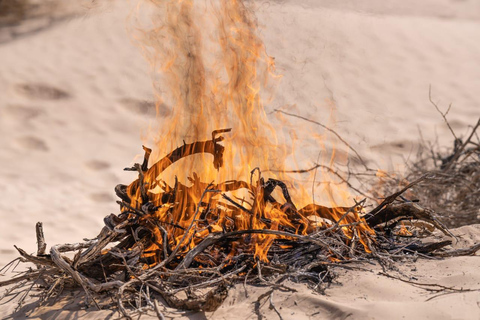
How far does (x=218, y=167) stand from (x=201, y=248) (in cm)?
53

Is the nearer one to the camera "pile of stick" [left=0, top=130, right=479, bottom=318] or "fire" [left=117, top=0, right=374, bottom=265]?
"pile of stick" [left=0, top=130, right=479, bottom=318]

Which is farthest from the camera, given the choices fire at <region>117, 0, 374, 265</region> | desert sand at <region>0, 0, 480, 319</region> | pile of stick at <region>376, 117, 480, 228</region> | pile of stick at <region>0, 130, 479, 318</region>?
desert sand at <region>0, 0, 480, 319</region>

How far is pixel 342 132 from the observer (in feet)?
24.8

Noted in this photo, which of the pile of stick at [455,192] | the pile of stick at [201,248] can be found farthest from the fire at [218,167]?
the pile of stick at [455,192]

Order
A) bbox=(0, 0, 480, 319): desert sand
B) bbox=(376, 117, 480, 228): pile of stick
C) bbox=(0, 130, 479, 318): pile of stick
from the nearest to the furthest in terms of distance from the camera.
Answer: bbox=(0, 130, 479, 318): pile of stick → bbox=(376, 117, 480, 228): pile of stick → bbox=(0, 0, 480, 319): desert sand

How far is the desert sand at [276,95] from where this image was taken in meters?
5.45

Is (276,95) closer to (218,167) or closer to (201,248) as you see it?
(218,167)

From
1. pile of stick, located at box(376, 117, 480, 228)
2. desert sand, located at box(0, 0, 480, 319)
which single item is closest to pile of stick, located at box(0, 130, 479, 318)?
desert sand, located at box(0, 0, 480, 319)

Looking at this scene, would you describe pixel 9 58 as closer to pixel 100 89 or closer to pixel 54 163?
pixel 100 89

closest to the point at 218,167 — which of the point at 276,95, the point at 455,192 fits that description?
the point at 455,192

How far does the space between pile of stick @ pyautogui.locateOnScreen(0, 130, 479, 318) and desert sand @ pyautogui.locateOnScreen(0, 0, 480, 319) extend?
0.17 meters

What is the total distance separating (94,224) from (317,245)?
2.90 meters

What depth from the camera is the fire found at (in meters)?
2.83

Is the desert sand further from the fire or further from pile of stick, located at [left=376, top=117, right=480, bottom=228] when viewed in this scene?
pile of stick, located at [left=376, top=117, right=480, bottom=228]
